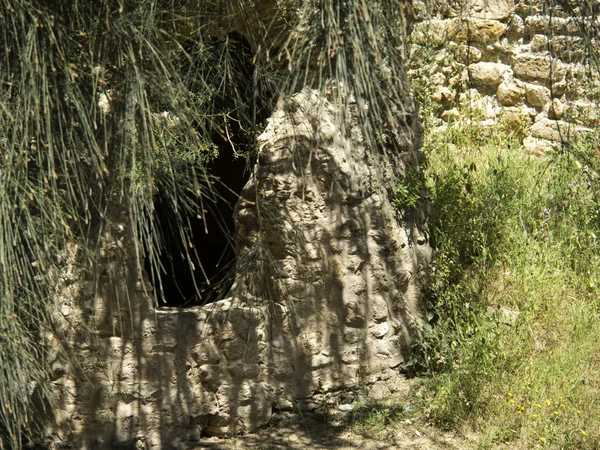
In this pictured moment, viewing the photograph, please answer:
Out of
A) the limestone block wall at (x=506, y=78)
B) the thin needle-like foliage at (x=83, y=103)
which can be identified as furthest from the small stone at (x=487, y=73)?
the thin needle-like foliage at (x=83, y=103)

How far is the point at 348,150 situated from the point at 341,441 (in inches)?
74.7

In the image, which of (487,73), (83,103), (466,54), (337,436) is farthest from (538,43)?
(83,103)

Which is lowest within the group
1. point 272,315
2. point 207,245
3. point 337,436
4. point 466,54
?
point 337,436

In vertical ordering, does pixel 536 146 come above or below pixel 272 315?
above

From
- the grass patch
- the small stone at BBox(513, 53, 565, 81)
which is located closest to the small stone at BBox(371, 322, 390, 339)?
the grass patch

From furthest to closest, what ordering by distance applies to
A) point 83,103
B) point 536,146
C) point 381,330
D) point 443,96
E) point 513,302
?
1. point 443,96
2. point 536,146
3. point 513,302
4. point 381,330
5. point 83,103

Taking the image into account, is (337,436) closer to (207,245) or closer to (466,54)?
(207,245)

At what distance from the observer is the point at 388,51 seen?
388cm

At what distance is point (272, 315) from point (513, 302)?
5.67ft

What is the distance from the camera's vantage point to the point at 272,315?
18.5 feet

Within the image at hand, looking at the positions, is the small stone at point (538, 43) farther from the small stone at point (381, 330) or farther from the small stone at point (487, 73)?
the small stone at point (381, 330)

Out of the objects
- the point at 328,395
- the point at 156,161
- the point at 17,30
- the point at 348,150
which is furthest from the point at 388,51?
the point at 328,395

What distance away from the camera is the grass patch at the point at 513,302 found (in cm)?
538

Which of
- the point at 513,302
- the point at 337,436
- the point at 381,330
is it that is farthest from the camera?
the point at 513,302
